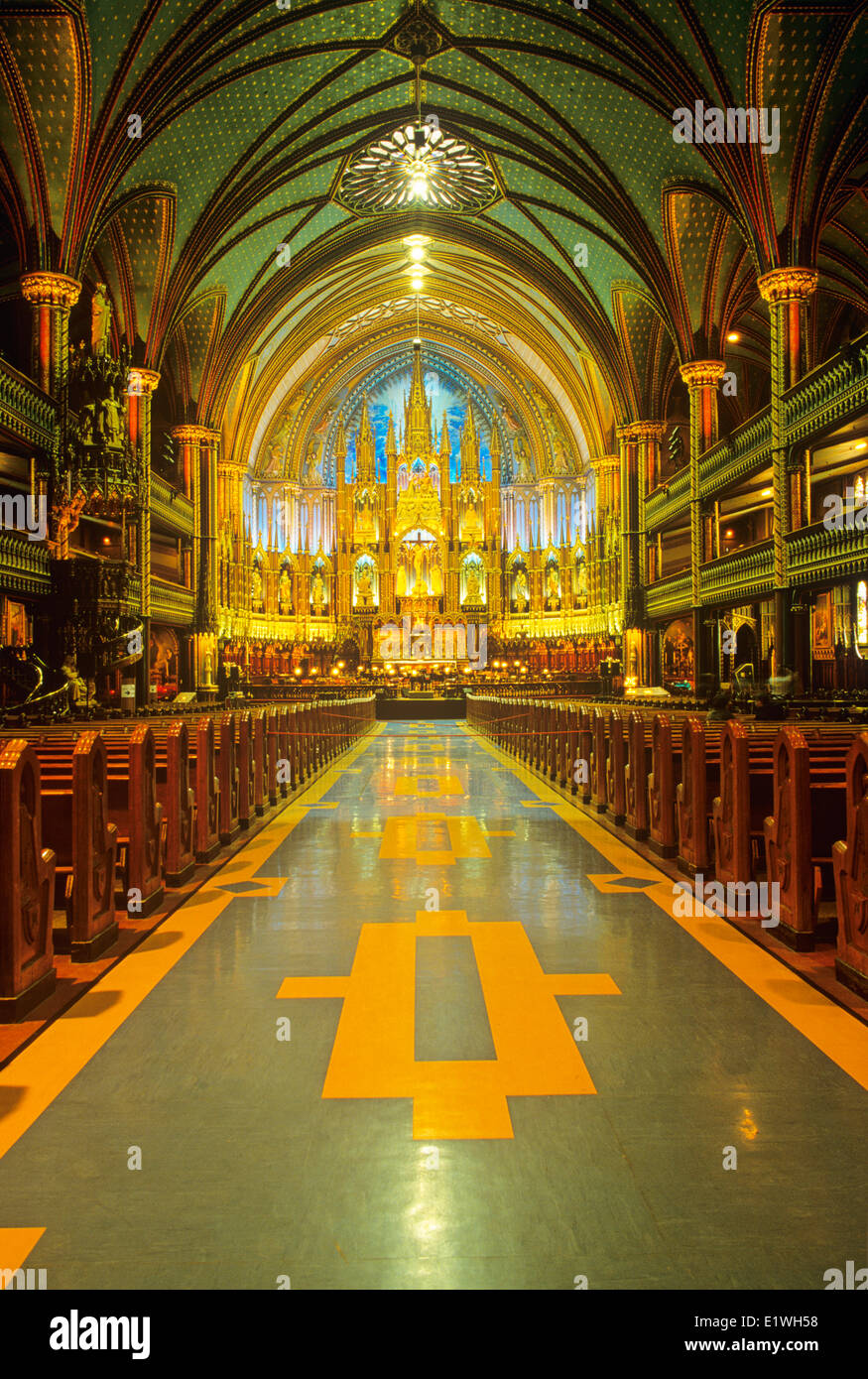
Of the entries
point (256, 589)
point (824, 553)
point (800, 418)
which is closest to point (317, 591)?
point (256, 589)

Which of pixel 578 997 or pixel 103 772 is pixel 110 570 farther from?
pixel 578 997

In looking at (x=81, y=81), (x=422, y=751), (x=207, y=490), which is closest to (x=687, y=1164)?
A: (x=422, y=751)

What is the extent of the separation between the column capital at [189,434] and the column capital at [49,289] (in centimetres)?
1100

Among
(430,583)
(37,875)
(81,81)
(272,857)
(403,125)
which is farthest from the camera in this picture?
(430,583)

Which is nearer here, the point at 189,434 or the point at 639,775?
the point at 639,775

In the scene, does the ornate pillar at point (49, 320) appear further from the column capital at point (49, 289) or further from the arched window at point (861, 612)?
the arched window at point (861, 612)

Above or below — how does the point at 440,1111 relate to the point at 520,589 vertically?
below

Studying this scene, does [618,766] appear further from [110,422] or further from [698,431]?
[698,431]

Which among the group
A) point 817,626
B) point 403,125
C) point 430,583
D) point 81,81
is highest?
point 403,125

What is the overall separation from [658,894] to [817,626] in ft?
52.2

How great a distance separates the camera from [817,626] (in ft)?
64.1

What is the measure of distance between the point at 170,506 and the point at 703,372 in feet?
48.1

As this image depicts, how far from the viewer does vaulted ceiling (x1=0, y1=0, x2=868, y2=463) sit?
597 inches

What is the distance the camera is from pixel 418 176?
2750cm
